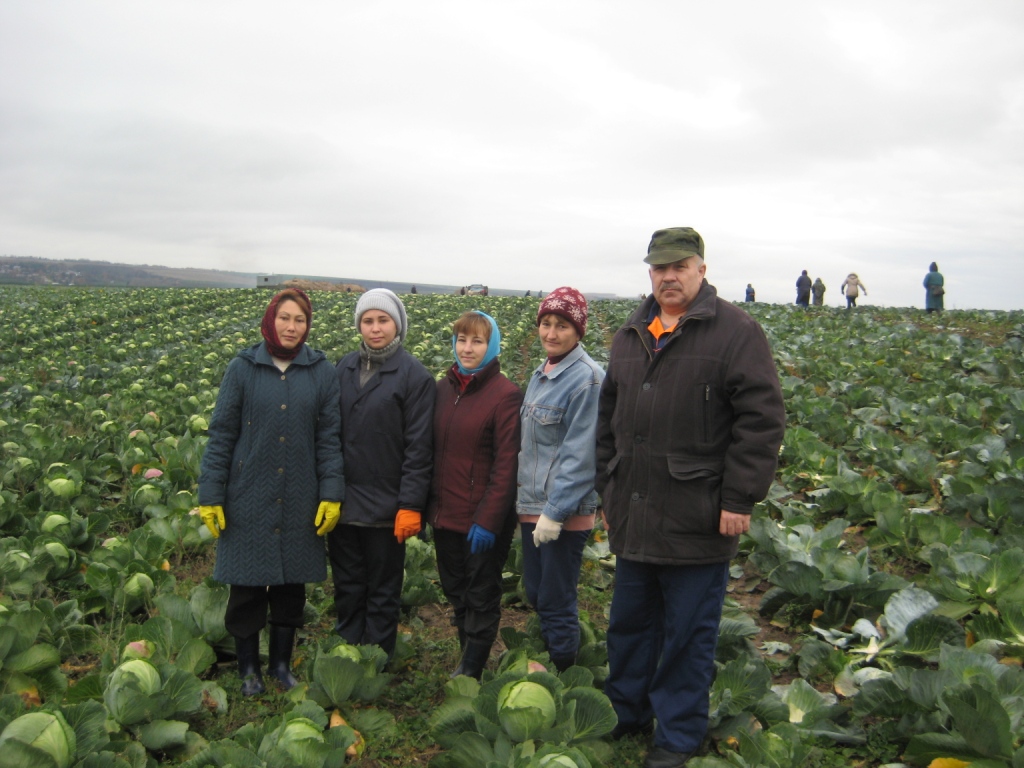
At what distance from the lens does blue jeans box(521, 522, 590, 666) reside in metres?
3.49

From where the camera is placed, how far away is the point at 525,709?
2742 mm

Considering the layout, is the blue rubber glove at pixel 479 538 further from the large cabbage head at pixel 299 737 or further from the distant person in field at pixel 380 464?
the large cabbage head at pixel 299 737

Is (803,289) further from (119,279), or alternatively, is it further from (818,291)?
(119,279)

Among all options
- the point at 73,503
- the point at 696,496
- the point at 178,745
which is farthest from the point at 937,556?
the point at 73,503

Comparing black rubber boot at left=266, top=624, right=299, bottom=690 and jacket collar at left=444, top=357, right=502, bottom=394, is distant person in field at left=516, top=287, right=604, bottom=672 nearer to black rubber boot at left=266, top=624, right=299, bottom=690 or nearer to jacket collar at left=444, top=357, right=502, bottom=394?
jacket collar at left=444, top=357, right=502, bottom=394

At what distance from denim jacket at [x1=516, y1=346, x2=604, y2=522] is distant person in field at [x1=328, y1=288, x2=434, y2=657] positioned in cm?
54

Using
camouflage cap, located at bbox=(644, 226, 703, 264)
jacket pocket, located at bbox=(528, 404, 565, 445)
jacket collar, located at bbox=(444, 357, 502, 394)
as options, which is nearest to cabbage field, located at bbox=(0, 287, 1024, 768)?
jacket pocket, located at bbox=(528, 404, 565, 445)

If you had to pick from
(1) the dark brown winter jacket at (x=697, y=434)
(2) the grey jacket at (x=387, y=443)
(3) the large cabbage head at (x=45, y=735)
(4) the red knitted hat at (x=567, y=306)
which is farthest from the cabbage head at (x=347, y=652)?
(4) the red knitted hat at (x=567, y=306)

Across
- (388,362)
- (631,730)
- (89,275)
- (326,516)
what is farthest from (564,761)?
(89,275)

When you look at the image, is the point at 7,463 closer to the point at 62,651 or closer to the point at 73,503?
the point at 73,503

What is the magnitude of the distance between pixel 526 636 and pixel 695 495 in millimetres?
1462

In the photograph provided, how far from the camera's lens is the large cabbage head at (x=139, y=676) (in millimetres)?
3027

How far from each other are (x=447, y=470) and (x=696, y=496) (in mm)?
1304

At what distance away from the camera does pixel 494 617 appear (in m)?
3.73
